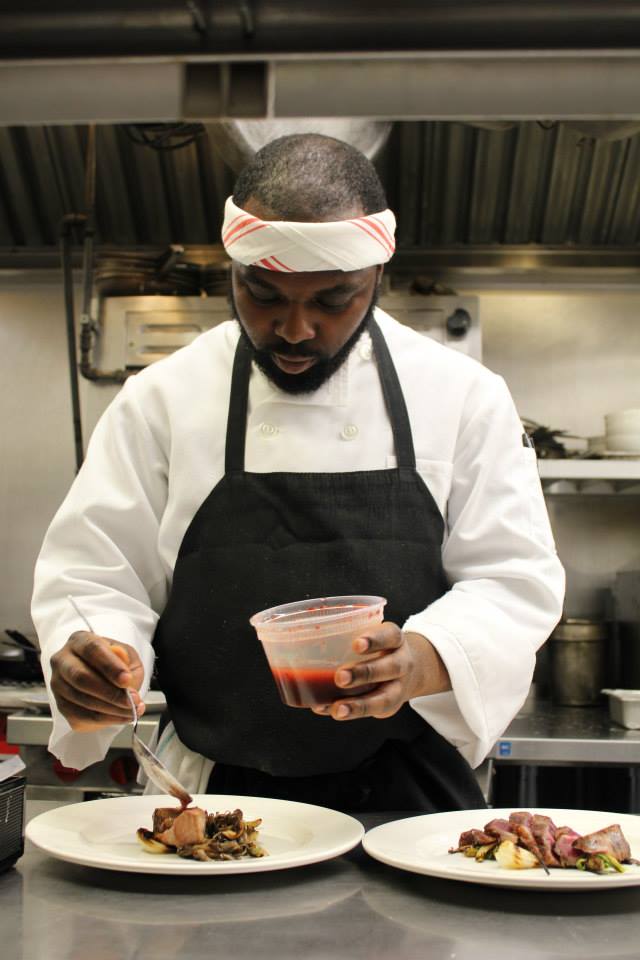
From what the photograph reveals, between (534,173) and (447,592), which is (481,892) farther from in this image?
(534,173)

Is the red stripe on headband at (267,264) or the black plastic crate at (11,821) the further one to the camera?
the red stripe on headband at (267,264)

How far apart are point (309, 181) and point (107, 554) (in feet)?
2.24

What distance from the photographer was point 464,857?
49.3 inches

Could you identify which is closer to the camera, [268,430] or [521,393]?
[268,430]

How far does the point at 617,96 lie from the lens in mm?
994

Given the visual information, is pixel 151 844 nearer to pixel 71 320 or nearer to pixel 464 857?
pixel 464 857

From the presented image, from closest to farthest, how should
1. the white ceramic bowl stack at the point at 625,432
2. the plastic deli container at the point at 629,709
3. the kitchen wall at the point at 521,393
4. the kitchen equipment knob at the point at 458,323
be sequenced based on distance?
1. the plastic deli container at the point at 629,709
2. the white ceramic bowl stack at the point at 625,432
3. the kitchen equipment knob at the point at 458,323
4. the kitchen wall at the point at 521,393

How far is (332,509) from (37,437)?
2695 millimetres

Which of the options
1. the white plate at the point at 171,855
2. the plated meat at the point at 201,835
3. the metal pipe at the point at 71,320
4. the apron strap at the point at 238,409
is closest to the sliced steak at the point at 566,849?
the white plate at the point at 171,855

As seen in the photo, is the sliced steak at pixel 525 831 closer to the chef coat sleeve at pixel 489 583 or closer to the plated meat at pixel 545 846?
the plated meat at pixel 545 846

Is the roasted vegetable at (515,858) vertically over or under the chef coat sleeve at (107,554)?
under

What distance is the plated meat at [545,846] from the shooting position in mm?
1188

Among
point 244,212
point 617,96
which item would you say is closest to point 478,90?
point 617,96

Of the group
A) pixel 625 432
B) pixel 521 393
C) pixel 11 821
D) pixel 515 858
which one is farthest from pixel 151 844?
pixel 521 393
